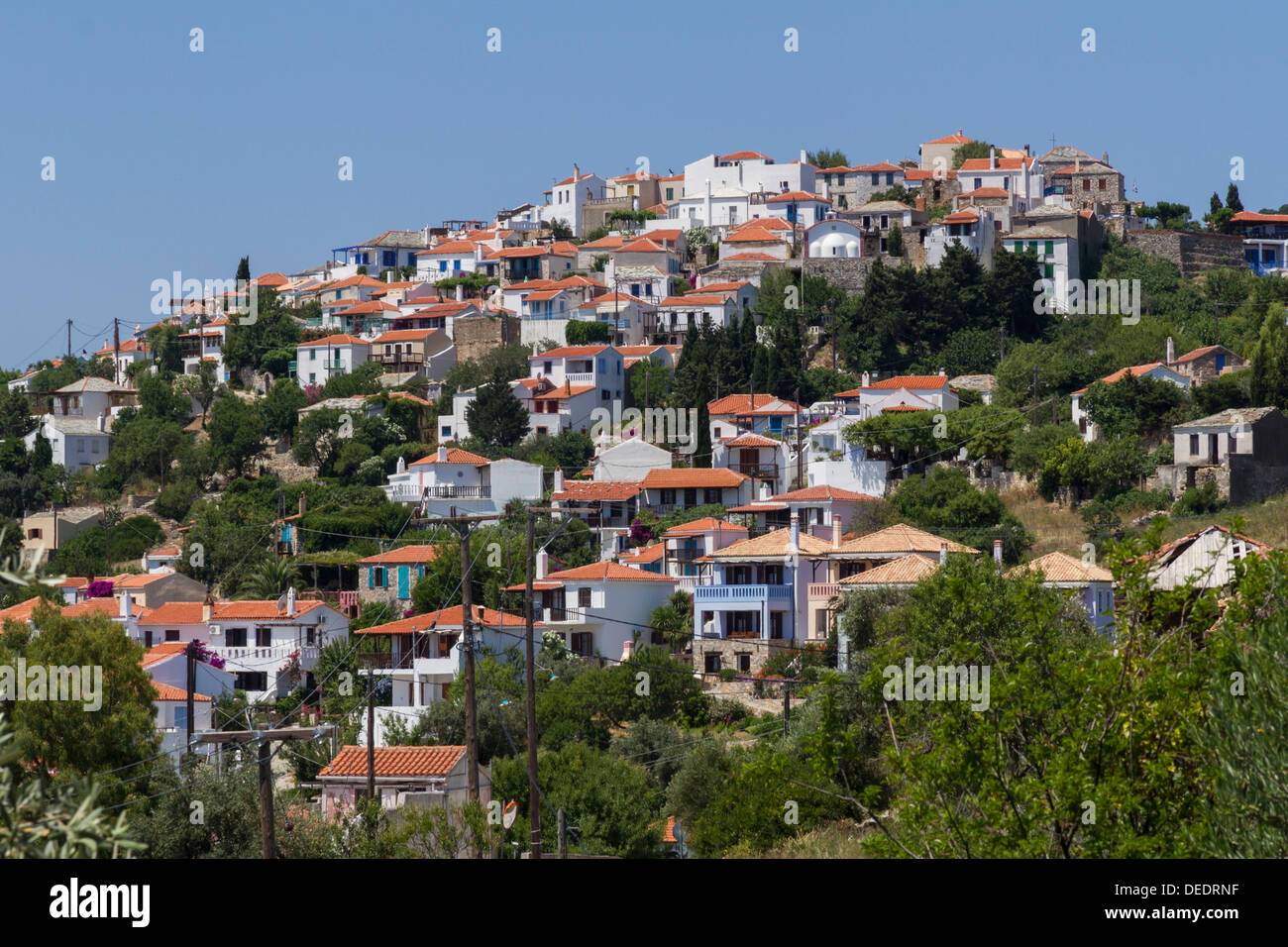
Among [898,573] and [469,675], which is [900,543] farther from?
[469,675]

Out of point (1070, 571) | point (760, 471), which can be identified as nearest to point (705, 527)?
point (760, 471)

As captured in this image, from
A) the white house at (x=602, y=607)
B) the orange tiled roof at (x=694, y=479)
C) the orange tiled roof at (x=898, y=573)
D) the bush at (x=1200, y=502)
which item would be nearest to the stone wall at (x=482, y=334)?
the orange tiled roof at (x=694, y=479)

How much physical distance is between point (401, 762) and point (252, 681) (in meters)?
23.5

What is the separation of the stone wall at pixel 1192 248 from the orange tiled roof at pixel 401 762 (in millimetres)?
63612

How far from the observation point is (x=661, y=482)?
6178 cm

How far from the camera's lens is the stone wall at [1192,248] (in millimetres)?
84312

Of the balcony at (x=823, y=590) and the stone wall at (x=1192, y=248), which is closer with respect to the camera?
the balcony at (x=823, y=590)

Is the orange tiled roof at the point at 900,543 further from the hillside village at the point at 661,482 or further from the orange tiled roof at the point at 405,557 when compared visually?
the orange tiled roof at the point at 405,557

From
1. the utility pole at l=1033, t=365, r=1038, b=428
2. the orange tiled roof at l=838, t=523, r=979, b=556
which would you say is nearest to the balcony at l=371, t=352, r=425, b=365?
the utility pole at l=1033, t=365, r=1038, b=428

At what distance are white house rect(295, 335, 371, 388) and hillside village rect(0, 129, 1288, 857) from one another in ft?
0.74

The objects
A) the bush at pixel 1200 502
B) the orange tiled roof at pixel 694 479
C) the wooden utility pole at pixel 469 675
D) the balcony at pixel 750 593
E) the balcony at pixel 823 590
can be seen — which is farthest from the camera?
the orange tiled roof at pixel 694 479

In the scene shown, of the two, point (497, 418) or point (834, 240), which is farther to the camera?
point (834, 240)

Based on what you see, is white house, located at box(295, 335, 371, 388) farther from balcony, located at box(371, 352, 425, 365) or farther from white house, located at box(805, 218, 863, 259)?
white house, located at box(805, 218, 863, 259)
